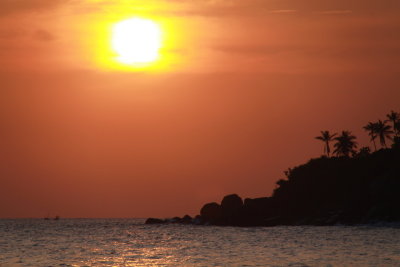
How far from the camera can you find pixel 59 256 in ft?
241

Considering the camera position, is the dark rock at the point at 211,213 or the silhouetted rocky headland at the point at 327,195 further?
the dark rock at the point at 211,213

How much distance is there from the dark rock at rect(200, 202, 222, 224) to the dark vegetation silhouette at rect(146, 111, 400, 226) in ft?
1.26

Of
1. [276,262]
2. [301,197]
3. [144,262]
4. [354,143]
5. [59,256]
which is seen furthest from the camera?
[354,143]

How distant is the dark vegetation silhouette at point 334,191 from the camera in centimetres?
14262

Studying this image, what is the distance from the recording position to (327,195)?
162125 millimetres

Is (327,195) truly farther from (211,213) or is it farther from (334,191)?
(211,213)

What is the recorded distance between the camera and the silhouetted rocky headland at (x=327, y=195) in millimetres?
142500

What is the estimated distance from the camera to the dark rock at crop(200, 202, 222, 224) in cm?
18488

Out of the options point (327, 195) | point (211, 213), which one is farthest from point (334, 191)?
point (211, 213)

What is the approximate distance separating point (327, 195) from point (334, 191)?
6.32 feet

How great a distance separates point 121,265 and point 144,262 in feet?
11.9

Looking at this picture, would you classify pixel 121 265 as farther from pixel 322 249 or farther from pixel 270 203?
pixel 270 203

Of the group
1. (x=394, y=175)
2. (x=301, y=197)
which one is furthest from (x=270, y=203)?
(x=394, y=175)

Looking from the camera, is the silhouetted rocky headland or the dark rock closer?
the silhouetted rocky headland
